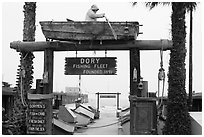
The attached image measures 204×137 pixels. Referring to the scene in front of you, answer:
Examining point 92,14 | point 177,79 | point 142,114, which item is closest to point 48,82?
point 92,14

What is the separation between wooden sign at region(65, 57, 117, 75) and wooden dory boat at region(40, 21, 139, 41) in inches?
16.9

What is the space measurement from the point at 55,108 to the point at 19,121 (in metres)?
3.08

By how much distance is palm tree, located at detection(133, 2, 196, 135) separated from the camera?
9984 millimetres

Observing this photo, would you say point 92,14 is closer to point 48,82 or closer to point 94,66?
point 94,66

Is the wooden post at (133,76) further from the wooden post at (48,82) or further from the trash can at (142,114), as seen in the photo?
the wooden post at (48,82)

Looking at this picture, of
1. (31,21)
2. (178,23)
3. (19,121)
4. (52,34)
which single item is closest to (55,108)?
(19,121)

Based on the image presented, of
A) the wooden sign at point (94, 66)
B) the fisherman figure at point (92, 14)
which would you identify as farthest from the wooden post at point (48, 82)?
the fisherman figure at point (92, 14)

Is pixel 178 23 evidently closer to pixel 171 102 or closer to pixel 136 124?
pixel 171 102

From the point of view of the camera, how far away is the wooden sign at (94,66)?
5.99 m

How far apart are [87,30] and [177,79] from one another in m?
5.54

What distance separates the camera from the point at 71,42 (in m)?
6.09

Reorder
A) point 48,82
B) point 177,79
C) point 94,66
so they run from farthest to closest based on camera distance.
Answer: point 177,79 < point 48,82 < point 94,66

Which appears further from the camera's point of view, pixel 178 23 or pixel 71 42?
pixel 178 23

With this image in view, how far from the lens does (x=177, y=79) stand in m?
10.5
